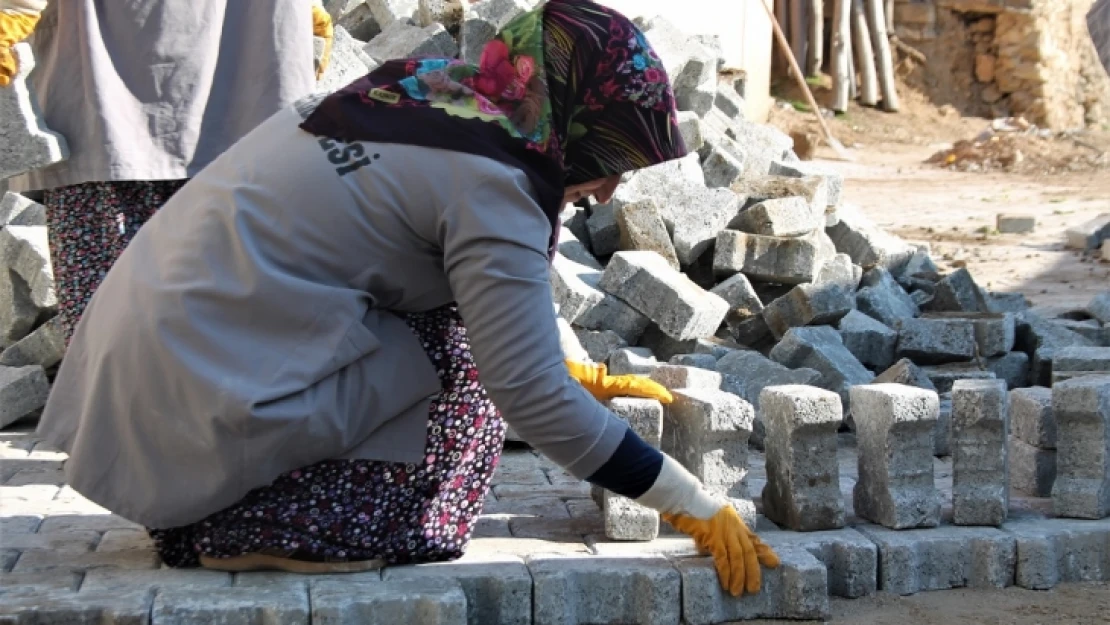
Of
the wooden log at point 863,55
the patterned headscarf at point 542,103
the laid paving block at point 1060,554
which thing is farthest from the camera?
the wooden log at point 863,55

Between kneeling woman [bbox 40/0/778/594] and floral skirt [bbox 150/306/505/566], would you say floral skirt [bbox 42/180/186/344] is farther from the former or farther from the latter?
floral skirt [bbox 150/306/505/566]

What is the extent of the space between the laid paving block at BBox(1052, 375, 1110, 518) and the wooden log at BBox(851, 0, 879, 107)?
14.3 m

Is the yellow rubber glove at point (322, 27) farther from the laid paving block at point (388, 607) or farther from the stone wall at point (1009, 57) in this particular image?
the stone wall at point (1009, 57)

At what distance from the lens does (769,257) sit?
662 cm

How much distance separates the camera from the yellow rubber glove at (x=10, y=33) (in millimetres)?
3754

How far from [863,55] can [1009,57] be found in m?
2.15

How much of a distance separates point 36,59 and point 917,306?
456 centimetres

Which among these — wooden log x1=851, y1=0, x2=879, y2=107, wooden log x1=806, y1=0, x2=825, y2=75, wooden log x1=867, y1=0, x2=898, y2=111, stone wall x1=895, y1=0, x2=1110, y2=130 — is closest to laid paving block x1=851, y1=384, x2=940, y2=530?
wooden log x1=806, y1=0, x2=825, y2=75

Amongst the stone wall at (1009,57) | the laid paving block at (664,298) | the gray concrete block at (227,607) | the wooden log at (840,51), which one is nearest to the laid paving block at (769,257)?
the laid paving block at (664,298)

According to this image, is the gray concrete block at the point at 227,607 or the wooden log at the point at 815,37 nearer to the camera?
the gray concrete block at the point at 227,607

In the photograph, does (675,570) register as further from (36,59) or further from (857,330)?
(857,330)

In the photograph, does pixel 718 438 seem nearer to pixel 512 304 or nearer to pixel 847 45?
pixel 512 304

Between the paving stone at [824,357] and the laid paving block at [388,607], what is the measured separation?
106 inches

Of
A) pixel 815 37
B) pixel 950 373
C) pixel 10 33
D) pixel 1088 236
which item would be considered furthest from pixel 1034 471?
pixel 815 37
